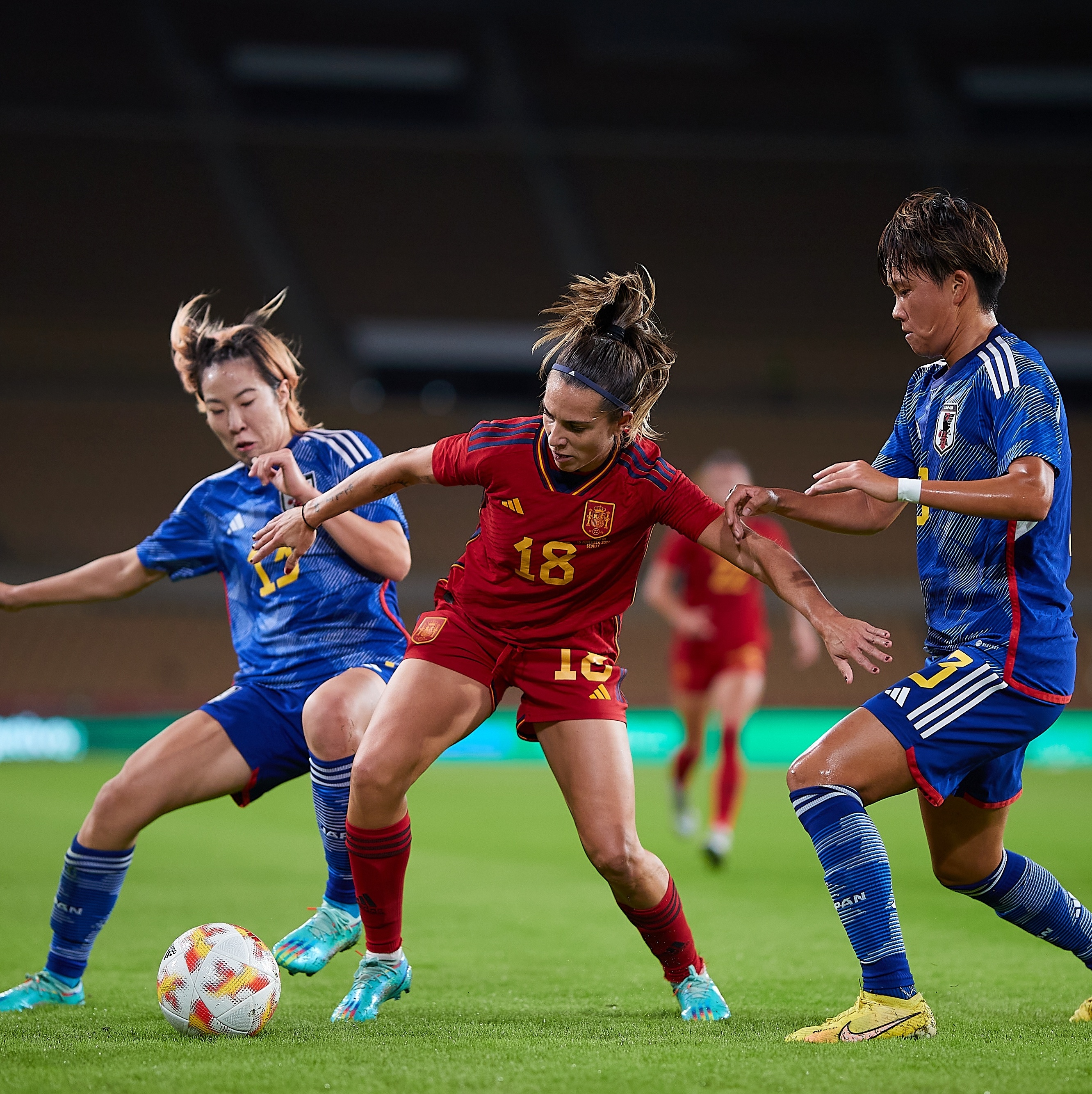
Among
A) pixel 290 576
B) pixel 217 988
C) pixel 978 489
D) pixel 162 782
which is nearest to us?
pixel 978 489

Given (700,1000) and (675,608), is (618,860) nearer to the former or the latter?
(700,1000)

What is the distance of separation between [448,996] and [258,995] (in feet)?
3.08

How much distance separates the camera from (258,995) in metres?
3.78

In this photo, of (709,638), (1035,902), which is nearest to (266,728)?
(1035,902)

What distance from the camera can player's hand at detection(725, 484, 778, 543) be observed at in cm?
376

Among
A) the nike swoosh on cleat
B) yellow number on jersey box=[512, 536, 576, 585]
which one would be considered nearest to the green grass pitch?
the nike swoosh on cleat

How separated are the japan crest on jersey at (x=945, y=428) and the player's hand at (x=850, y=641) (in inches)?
23.1

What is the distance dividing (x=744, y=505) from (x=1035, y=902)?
152 centimetres

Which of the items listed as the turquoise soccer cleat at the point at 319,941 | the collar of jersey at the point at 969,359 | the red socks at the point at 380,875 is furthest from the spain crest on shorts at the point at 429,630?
the collar of jersey at the point at 969,359

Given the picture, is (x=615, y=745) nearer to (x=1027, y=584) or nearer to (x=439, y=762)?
(x=1027, y=584)

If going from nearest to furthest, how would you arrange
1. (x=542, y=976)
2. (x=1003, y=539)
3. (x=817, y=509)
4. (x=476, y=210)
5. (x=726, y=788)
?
(x=1003, y=539) < (x=817, y=509) < (x=542, y=976) < (x=726, y=788) < (x=476, y=210)

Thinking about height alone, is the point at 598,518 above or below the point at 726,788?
above

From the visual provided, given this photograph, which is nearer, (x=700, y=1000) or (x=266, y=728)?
(x=700, y=1000)

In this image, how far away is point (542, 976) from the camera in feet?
16.3
